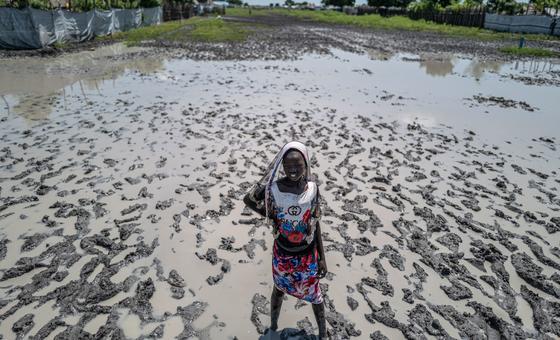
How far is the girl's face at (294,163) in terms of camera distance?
10.5ft

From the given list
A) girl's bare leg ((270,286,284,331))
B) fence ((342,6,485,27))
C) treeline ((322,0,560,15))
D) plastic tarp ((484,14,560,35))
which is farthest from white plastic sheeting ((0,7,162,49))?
treeline ((322,0,560,15))

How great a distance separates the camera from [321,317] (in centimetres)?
384

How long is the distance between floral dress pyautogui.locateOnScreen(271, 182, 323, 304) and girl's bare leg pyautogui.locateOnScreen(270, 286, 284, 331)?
22 centimetres

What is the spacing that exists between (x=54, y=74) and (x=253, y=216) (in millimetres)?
16697

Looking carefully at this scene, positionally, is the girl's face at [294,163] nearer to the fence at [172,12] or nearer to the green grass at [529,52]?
the green grass at [529,52]

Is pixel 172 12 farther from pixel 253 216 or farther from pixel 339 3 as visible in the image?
pixel 339 3

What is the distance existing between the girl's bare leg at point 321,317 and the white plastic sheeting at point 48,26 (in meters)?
29.3

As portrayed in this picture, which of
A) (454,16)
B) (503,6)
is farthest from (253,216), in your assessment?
(454,16)

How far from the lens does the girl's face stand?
10.5ft

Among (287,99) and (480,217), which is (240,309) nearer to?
(480,217)

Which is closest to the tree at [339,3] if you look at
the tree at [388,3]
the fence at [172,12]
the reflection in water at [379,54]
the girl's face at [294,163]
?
the tree at [388,3]

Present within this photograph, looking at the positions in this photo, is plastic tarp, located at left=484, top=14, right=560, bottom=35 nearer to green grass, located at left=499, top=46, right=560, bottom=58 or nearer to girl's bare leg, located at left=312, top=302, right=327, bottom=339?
green grass, located at left=499, top=46, right=560, bottom=58

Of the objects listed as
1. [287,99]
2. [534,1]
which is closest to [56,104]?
[287,99]

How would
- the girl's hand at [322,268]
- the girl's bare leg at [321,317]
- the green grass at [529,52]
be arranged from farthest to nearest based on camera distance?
the green grass at [529,52] < the girl's bare leg at [321,317] < the girl's hand at [322,268]
